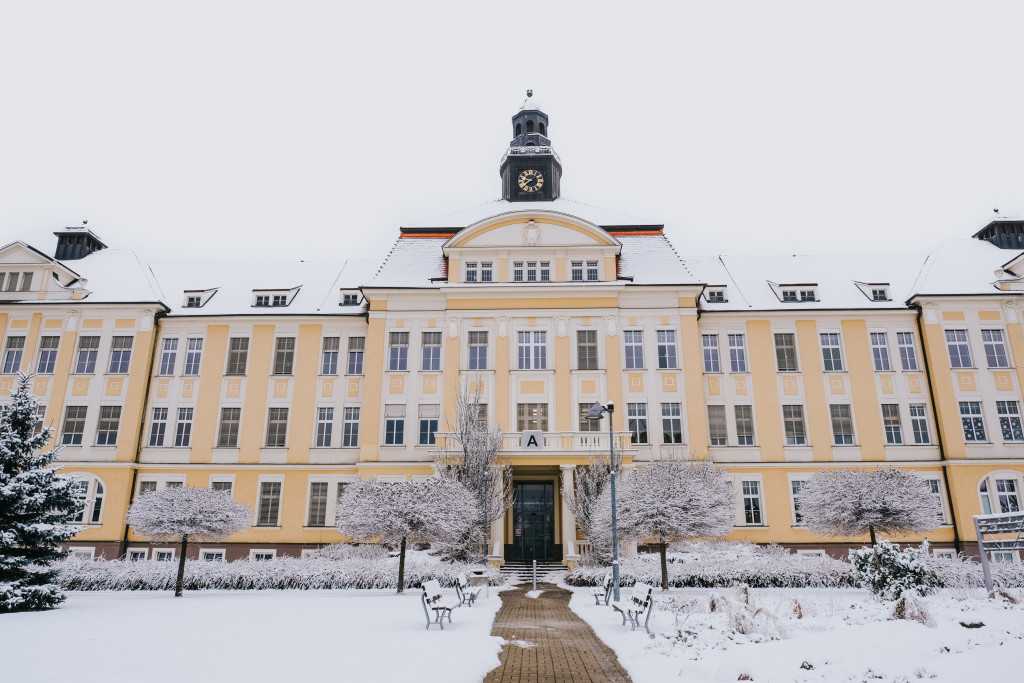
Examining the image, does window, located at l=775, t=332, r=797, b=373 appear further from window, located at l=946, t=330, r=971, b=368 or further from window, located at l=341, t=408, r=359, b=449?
window, located at l=341, t=408, r=359, b=449

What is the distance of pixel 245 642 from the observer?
11.1 meters

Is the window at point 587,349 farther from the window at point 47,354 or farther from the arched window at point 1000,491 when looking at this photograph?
the window at point 47,354

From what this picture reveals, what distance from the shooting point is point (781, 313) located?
32594 mm

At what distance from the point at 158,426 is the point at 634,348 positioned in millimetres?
23907

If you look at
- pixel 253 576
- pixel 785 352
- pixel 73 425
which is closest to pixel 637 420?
pixel 785 352

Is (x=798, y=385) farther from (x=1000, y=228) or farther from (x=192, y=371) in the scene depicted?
(x=192, y=371)

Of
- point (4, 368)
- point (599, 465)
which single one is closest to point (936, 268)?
point (599, 465)

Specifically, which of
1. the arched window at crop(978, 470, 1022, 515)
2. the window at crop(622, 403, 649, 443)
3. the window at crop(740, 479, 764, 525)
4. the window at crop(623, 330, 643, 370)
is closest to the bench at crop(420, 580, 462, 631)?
the window at crop(622, 403, 649, 443)

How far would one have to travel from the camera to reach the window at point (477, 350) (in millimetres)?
31562

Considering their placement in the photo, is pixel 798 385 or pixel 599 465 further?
pixel 798 385

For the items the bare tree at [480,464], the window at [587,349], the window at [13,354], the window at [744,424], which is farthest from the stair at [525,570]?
the window at [13,354]

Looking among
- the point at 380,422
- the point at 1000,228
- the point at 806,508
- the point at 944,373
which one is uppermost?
the point at 1000,228

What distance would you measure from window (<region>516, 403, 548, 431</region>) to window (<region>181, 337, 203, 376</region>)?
1660 cm

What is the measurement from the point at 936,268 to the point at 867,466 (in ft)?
38.9
